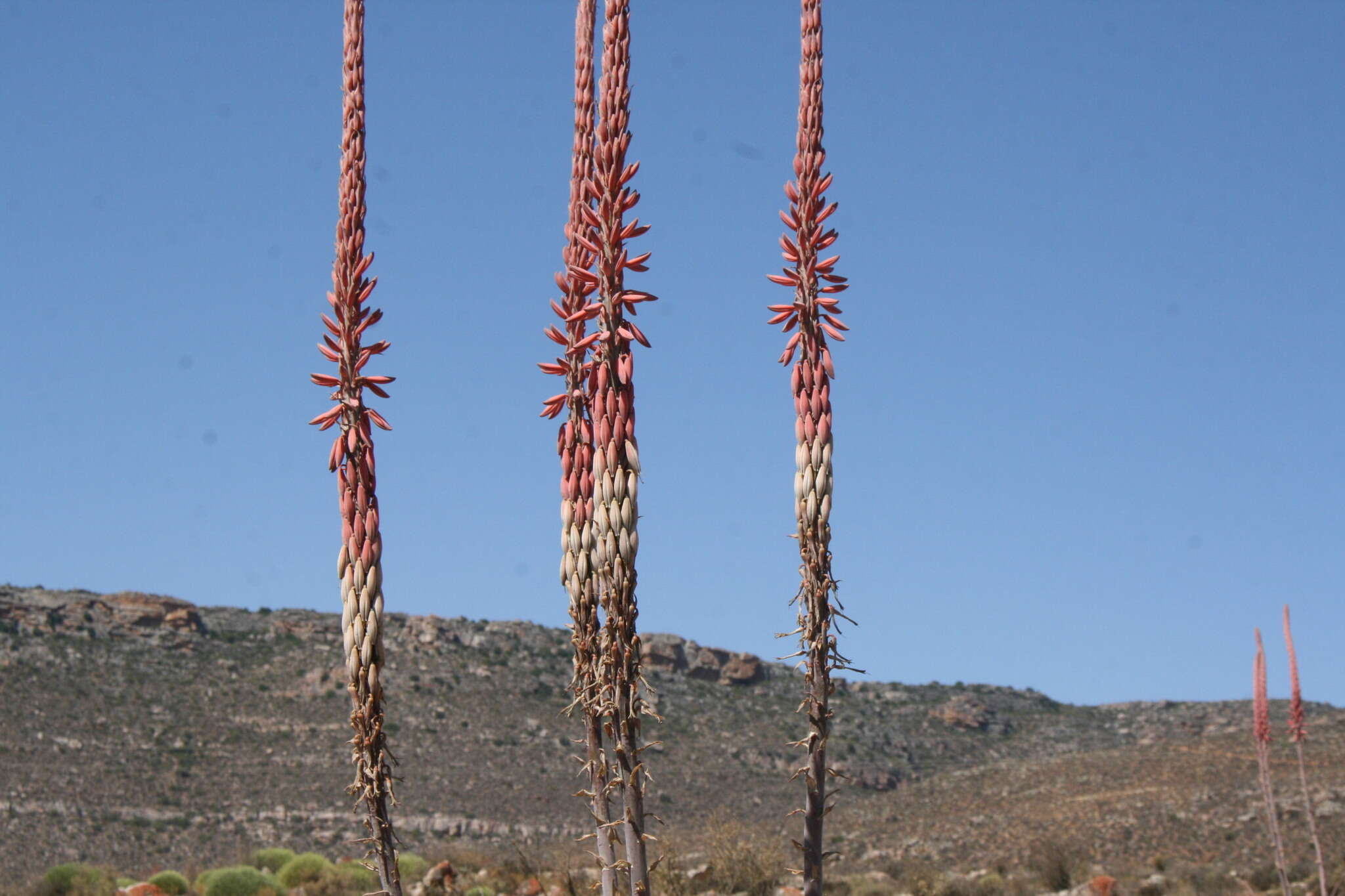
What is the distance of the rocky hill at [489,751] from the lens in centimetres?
4372

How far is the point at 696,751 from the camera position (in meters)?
61.1

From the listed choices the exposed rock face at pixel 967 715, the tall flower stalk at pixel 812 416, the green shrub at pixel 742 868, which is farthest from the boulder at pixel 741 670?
the tall flower stalk at pixel 812 416

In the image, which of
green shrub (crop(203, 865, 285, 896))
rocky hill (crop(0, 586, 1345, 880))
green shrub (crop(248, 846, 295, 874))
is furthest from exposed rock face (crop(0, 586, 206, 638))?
green shrub (crop(203, 865, 285, 896))

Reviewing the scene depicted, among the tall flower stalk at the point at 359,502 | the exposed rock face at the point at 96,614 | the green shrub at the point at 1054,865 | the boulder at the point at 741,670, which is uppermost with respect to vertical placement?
the exposed rock face at the point at 96,614

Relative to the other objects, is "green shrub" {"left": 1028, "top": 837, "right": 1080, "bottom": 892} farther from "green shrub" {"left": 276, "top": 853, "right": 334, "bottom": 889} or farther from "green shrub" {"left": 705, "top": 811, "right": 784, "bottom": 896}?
"green shrub" {"left": 276, "top": 853, "right": 334, "bottom": 889}

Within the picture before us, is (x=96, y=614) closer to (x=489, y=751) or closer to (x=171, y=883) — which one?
(x=489, y=751)

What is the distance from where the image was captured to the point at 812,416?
372 inches

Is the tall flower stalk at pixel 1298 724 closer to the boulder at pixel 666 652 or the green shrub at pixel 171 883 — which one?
the green shrub at pixel 171 883

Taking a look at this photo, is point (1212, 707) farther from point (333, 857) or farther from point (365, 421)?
point (365, 421)

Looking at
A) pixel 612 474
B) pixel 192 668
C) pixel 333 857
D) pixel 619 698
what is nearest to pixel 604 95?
pixel 612 474

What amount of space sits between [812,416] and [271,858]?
95.5ft

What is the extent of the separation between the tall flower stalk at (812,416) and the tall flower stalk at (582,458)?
1.29 metres

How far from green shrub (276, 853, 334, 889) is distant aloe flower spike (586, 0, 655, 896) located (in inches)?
961

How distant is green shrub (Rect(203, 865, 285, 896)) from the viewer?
29.2 meters
